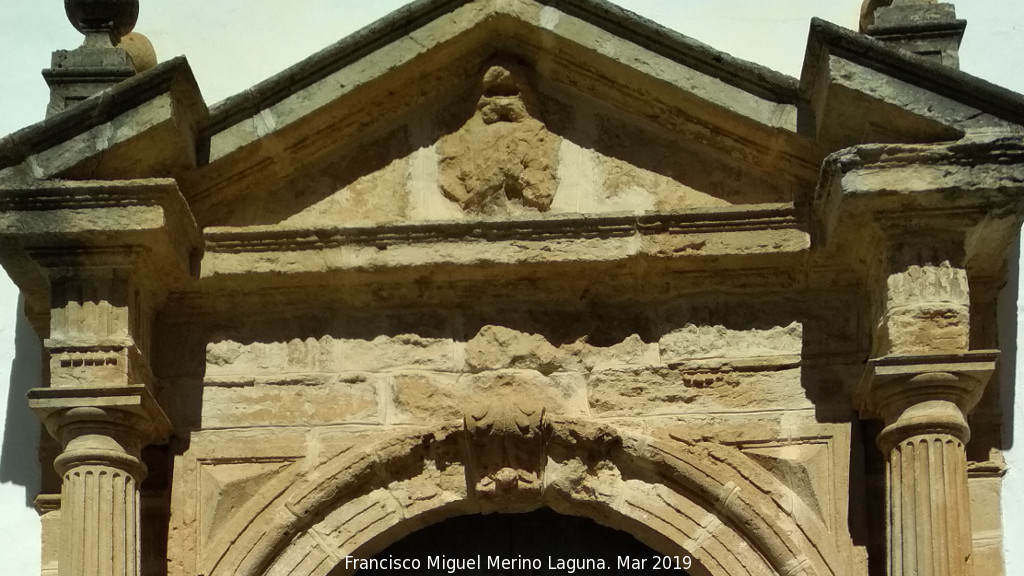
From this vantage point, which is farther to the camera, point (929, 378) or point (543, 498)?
point (543, 498)

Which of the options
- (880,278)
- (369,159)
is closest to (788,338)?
(880,278)

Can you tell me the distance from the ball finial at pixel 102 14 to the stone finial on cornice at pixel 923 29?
2189mm

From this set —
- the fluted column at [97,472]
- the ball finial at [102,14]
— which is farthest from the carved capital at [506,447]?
the ball finial at [102,14]

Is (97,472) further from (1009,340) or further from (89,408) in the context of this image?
(1009,340)

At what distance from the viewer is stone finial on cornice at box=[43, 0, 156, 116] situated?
5.52 meters

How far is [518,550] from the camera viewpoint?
5.81 m

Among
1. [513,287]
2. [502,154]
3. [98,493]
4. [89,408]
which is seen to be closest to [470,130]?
[502,154]

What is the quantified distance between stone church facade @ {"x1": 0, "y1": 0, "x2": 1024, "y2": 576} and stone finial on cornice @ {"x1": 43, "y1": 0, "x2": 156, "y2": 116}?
1cm

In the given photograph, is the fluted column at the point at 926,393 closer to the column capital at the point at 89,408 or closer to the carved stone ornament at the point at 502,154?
the carved stone ornament at the point at 502,154

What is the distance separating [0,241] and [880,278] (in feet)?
7.99

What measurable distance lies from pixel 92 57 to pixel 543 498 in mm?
1848

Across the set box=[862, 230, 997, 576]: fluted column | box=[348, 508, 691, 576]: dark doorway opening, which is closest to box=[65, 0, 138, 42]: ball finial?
box=[348, 508, 691, 576]: dark doorway opening

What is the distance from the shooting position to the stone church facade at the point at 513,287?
5.13 metres

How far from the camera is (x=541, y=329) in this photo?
5.55 meters
